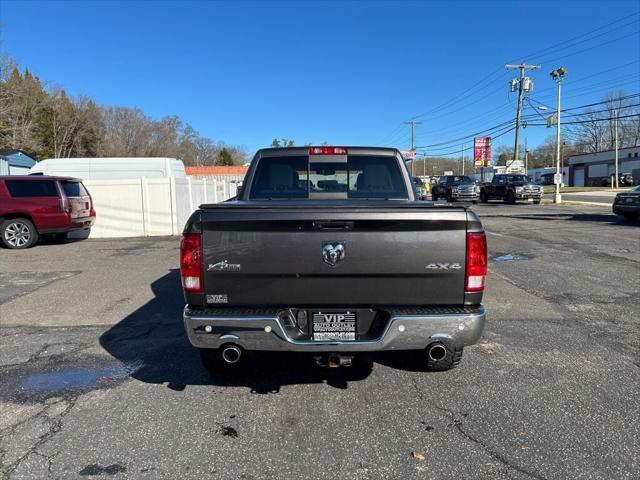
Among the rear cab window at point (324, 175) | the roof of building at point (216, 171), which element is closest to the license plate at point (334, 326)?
the rear cab window at point (324, 175)

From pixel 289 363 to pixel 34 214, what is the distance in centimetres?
1033

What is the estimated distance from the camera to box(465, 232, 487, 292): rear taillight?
124 inches

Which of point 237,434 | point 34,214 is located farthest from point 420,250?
point 34,214

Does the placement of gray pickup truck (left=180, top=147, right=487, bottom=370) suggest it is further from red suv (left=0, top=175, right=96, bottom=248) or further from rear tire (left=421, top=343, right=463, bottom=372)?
red suv (left=0, top=175, right=96, bottom=248)

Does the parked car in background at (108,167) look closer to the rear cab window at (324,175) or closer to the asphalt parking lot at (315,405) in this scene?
the asphalt parking lot at (315,405)

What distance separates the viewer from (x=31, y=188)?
1187cm

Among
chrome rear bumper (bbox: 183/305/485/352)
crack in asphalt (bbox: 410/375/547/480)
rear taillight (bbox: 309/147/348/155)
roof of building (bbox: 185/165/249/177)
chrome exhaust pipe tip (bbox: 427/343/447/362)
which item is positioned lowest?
crack in asphalt (bbox: 410/375/547/480)

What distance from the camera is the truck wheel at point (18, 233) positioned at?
1180cm

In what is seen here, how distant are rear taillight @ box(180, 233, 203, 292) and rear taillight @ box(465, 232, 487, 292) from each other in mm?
1808

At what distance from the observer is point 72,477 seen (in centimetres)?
269

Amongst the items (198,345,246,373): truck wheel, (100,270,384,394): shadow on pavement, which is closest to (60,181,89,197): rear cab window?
(100,270,384,394): shadow on pavement

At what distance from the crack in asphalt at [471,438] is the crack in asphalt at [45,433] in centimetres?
254

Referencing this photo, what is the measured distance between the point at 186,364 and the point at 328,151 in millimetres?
2487

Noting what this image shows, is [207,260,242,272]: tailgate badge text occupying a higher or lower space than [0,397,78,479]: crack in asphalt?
higher
